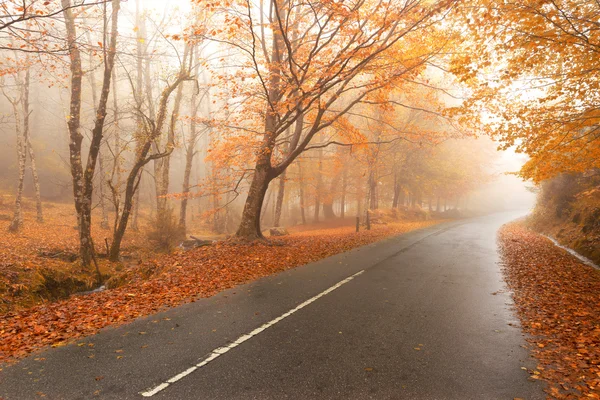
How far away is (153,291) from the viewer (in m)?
8.00

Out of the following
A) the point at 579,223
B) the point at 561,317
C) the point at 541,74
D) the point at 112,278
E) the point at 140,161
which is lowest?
the point at 112,278

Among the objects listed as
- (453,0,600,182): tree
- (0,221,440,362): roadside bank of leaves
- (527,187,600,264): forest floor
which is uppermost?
(453,0,600,182): tree

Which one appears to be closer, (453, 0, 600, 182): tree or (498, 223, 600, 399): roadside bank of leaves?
(498, 223, 600, 399): roadside bank of leaves

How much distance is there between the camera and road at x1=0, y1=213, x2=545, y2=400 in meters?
3.87

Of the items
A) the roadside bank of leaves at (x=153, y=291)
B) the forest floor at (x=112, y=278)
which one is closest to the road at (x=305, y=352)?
the roadside bank of leaves at (x=153, y=291)

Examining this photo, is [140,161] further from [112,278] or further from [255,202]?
[255,202]

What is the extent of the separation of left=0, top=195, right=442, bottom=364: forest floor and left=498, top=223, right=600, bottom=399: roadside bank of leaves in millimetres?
6422

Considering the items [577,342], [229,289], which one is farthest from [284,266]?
[577,342]

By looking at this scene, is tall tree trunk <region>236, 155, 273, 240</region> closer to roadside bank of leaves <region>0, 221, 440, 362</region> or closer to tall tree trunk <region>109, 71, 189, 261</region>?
roadside bank of leaves <region>0, 221, 440, 362</region>

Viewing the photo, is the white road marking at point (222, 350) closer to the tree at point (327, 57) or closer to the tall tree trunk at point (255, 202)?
the tree at point (327, 57)

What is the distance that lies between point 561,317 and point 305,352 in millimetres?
5237

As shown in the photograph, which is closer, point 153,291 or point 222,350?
point 222,350

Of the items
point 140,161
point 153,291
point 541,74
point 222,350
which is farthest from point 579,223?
point 140,161

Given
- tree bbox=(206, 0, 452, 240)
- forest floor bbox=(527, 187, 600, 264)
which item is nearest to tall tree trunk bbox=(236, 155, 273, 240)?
tree bbox=(206, 0, 452, 240)
